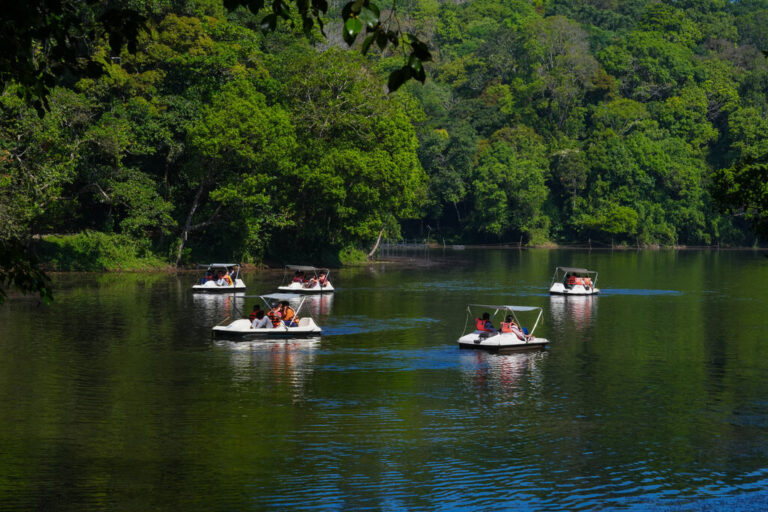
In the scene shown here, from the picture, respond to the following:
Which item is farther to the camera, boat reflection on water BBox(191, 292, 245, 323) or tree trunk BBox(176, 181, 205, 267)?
tree trunk BBox(176, 181, 205, 267)

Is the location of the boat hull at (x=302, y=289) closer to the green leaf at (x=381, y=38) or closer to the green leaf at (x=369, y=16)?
the green leaf at (x=381, y=38)

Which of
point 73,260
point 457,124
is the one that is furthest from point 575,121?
point 73,260

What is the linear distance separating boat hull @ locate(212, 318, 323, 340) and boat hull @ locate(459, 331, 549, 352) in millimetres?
8165

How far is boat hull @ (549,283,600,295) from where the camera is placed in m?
72.9

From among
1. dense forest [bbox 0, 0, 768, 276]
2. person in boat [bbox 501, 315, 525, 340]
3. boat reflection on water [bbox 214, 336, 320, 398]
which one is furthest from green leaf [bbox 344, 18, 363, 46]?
person in boat [bbox 501, 315, 525, 340]

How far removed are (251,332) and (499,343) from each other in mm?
12182

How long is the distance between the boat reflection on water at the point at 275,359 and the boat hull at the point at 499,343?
7206 mm

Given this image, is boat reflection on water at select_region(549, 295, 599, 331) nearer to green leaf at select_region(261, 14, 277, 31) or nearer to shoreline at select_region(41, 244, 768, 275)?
shoreline at select_region(41, 244, 768, 275)

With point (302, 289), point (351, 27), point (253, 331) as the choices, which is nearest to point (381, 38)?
point (351, 27)

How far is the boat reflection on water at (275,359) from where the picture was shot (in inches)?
1492

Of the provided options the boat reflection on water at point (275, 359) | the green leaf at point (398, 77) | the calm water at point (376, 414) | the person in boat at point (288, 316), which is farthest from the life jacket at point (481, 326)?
the green leaf at point (398, 77)

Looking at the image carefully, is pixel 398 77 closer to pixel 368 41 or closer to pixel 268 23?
pixel 368 41

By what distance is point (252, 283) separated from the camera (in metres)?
77.5

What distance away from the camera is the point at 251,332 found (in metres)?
47.4
